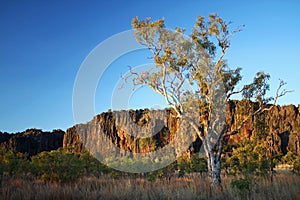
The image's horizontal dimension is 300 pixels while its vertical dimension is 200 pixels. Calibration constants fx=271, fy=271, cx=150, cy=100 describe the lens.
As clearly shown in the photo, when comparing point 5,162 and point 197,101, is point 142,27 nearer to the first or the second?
point 197,101

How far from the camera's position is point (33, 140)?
318ft

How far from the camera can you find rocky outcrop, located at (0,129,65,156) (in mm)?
91625

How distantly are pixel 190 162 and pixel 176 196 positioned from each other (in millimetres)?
13102

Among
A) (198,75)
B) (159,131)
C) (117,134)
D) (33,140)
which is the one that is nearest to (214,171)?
(198,75)

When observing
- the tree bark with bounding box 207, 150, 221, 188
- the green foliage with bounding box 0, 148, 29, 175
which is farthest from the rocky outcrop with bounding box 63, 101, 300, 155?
the tree bark with bounding box 207, 150, 221, 188

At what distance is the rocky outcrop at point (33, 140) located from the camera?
91.6 meters

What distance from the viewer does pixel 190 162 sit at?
22.8m

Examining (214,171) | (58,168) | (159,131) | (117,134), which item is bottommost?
(214,171)

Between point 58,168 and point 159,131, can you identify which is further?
point 159,131

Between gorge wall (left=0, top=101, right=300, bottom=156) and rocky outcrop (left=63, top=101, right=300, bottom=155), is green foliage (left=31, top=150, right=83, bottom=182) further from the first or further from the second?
gorge wall (left=0, top=101, right=300, bottom=156)

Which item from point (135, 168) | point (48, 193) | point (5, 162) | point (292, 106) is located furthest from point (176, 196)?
point (292, 106)

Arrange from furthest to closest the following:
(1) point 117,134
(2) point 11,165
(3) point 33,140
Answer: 1. (1) point 117,134
2. (3) point 33,140
3. (2) point 11,165

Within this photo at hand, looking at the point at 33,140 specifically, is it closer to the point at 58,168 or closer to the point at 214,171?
the point at 58,168

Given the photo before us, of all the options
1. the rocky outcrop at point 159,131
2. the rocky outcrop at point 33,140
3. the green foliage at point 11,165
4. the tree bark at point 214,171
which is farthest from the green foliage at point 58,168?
the rocky outcrop at point 33,140
